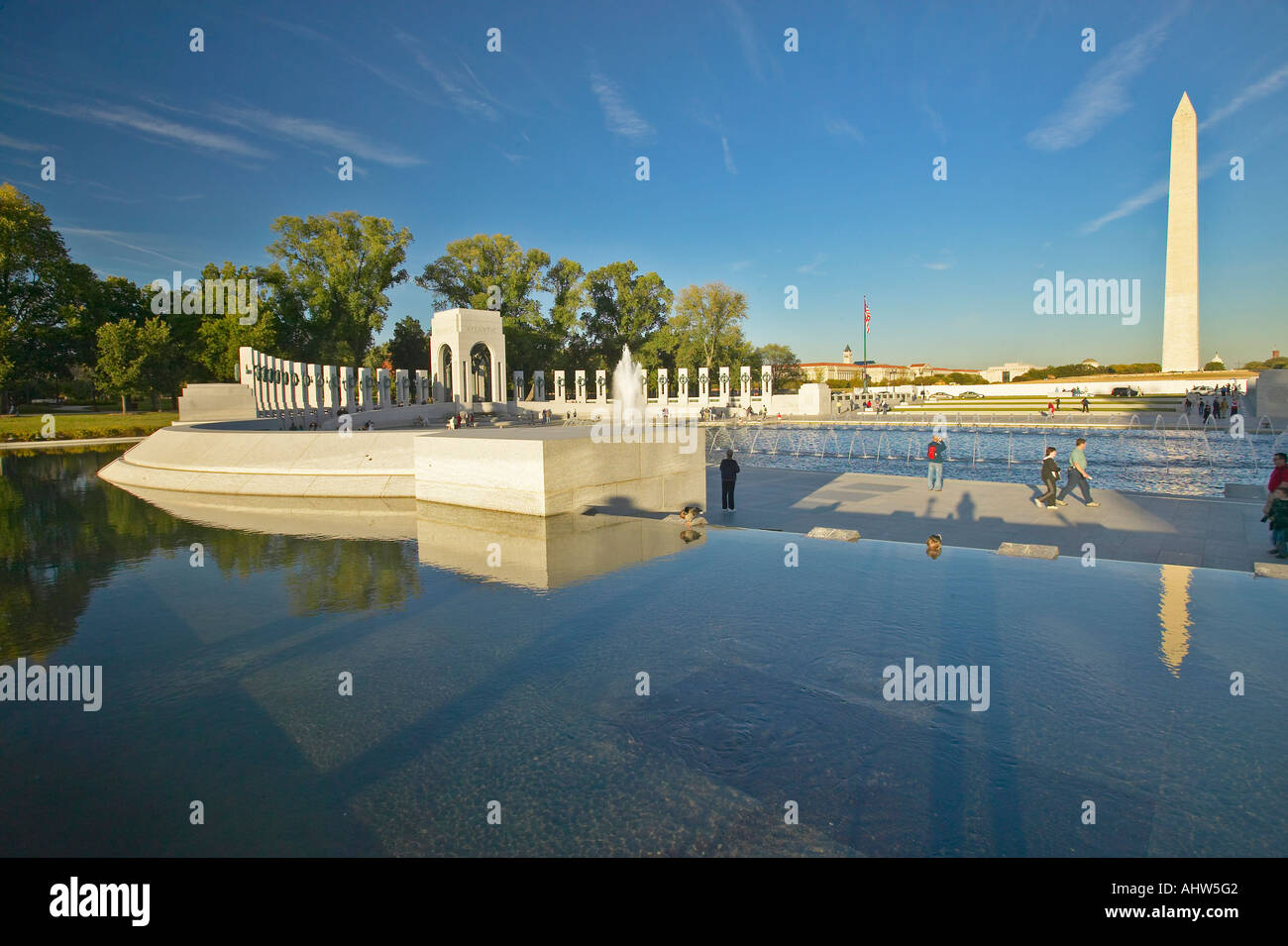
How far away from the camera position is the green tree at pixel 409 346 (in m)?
71.9

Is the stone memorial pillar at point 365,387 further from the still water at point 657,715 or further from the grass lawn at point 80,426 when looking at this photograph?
the still water at point 657,715

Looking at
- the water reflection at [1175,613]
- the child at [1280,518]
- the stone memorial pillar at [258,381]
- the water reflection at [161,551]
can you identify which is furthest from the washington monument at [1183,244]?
the stone memorial pillar at [258,381]

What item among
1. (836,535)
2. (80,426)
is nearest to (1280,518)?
(836,535)

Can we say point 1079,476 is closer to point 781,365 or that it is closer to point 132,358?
point 132,358

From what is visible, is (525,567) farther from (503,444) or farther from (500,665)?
(503,444)

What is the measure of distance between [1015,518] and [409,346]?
6858 cm

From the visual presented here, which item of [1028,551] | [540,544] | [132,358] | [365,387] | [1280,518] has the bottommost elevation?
[540,544]

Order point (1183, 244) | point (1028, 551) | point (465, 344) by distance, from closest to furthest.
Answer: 1. point (1028, 551)
2. point (465, 344)
3. point (1183, 244)

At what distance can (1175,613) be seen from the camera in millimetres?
7406

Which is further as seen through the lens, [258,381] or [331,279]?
[331,279]

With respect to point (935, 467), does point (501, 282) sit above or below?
above

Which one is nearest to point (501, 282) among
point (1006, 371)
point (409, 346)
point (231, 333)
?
point (409, 346)

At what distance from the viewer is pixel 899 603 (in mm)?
7863

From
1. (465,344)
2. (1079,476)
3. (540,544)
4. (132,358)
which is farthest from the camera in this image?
(132,358)
